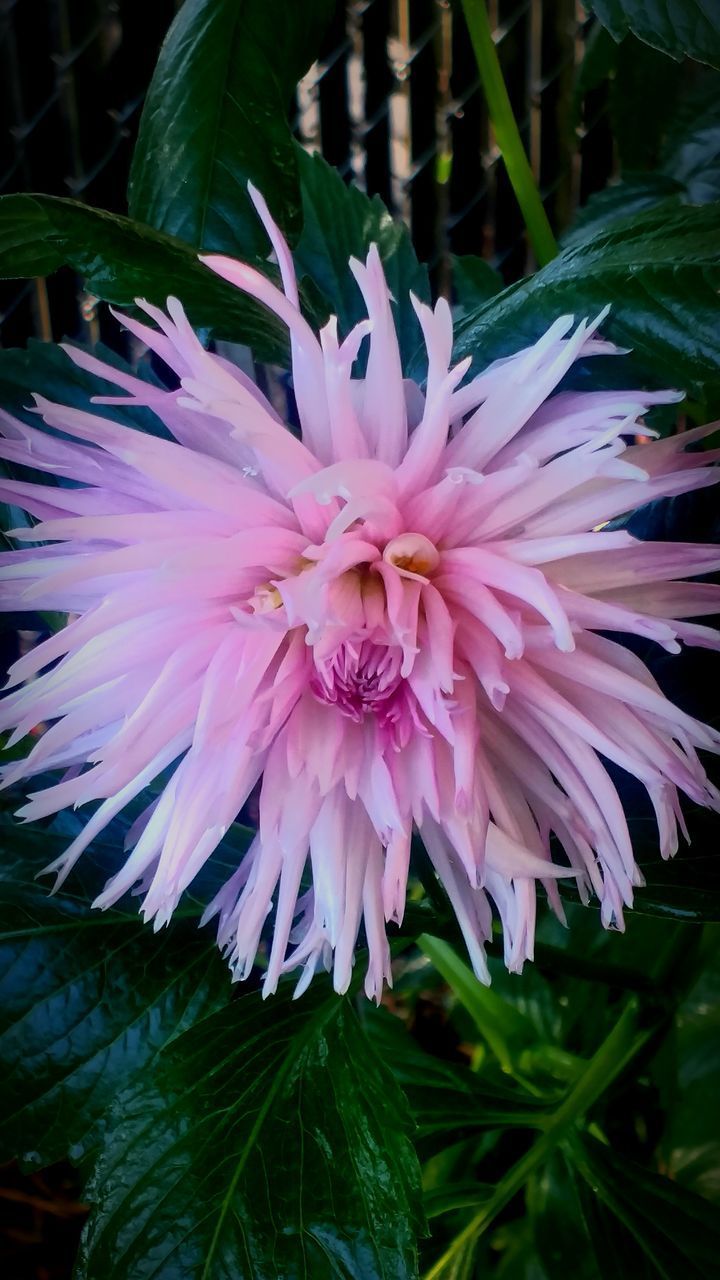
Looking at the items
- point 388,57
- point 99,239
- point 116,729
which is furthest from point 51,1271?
point 388,57

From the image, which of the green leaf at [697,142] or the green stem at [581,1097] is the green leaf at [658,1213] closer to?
the green stem at [581,1097]

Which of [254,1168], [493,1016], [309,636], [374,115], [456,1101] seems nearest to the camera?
[309,636]

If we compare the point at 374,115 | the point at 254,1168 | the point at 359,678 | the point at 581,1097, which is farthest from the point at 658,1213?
the point at 374,115

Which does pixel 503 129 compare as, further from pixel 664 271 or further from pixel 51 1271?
pixel 51 1271

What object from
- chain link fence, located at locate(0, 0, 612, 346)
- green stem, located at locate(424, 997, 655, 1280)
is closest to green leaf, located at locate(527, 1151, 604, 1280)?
green stem, located at locate(424, 997, 655, 1280)

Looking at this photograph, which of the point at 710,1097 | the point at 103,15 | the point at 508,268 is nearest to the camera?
the point at 710,1097

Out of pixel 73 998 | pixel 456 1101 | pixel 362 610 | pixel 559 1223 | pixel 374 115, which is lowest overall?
pixel 559 1223

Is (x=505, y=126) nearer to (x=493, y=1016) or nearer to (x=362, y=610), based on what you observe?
(x=362, y=610)
